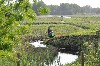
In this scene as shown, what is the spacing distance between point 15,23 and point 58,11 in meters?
169

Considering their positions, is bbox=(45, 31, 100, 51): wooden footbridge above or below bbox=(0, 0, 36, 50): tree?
below

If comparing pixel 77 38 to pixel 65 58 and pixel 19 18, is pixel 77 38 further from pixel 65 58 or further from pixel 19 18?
pixel 19 18

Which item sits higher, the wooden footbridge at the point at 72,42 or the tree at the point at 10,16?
the tree at the point at 10,16

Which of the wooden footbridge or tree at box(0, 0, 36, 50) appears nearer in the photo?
tree at box(0, 0, 36, 50)

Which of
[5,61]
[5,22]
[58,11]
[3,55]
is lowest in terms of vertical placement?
[58,11]

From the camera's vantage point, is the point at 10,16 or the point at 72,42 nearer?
the point at 10,16

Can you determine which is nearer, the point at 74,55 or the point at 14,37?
the point at 14,37

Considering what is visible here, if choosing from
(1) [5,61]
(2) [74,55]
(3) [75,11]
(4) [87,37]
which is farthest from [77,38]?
(3) [75,11]

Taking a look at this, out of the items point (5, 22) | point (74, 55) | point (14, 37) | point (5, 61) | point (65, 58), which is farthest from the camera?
Result: point (74, 55)

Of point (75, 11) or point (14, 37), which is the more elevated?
point (14, 37)

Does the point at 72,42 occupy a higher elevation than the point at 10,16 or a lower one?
lower

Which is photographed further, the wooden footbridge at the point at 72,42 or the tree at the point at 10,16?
the wooden footbridge at the point at 72,42

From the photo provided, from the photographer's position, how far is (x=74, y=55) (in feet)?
76.6

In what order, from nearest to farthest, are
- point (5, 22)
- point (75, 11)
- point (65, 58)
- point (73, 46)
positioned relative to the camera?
point (5, 22) < point (65, 58) < point (73, 46) < point (75, 11)
